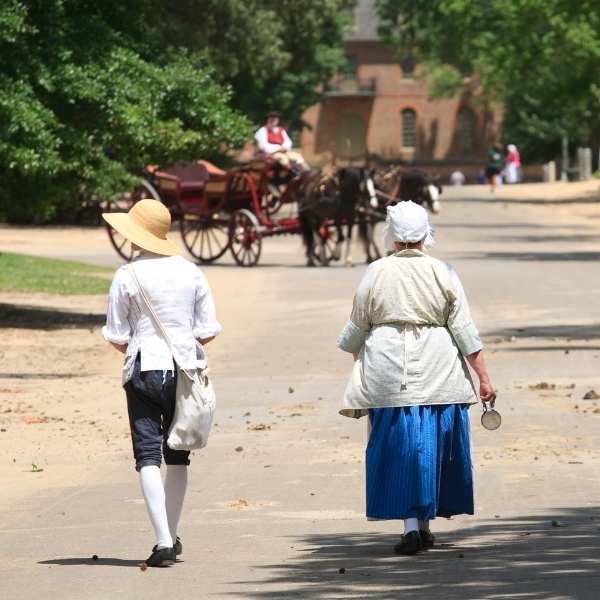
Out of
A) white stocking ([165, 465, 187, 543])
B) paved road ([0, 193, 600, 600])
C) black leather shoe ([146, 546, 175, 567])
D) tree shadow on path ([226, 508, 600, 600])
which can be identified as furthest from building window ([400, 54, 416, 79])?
black leather shoe ([146, 546, 175, 567])

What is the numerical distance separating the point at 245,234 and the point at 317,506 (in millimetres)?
25321

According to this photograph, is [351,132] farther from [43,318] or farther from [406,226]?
[406,226]

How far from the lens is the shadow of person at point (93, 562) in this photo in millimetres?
9086

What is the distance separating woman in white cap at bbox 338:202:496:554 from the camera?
Result: 9320 mm

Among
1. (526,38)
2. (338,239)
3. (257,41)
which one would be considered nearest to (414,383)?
(338,239)

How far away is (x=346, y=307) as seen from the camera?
25.9 m

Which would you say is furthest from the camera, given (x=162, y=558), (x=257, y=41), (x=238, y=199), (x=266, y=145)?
(x=257, y=41)

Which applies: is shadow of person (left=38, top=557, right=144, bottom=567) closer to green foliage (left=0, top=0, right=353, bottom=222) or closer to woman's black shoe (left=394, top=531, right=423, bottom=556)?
woman's black shoe (left=394, top=531, right=423, bottom=556)

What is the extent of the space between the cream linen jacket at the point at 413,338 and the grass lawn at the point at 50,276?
66.7 ft

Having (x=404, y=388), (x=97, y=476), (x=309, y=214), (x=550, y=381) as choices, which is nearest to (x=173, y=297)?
(x=404, y=388)

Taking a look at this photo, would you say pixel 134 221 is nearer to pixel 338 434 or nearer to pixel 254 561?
pixel 254 561

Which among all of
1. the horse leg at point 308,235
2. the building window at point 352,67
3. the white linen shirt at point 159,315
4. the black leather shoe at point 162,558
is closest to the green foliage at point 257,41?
the horse leg at point 308,235

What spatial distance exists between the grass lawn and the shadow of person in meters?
20.3

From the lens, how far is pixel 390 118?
395 feet
